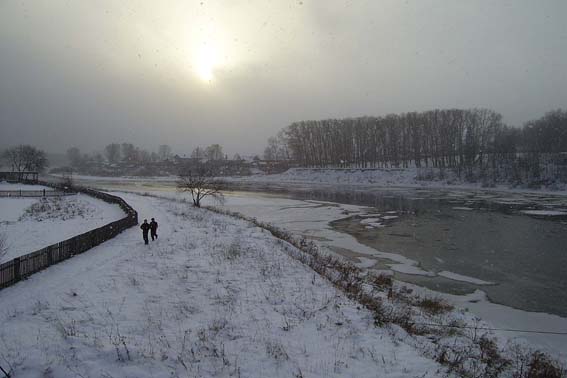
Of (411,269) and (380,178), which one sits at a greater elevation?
(380,178)

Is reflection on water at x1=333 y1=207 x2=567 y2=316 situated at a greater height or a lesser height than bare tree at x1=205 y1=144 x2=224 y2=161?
lesser

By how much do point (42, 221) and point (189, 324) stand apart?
22.9m

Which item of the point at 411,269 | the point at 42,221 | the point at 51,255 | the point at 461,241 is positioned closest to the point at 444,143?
the point at 461,241

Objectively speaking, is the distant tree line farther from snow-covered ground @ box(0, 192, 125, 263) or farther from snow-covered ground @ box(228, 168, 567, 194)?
snow-covered ground @ box(0, 192, 125, 263)

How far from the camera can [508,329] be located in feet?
33.9

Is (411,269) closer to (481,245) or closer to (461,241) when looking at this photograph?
(481,245)

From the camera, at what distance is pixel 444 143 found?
83875mm

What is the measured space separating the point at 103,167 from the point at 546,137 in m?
170

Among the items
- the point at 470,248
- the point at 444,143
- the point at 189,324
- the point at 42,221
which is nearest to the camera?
the point at 189,324

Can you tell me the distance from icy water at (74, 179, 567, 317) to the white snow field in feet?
20.6

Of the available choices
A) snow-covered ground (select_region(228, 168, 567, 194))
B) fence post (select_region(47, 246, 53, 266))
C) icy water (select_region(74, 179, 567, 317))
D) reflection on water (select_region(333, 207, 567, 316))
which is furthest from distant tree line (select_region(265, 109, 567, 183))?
fence post (select_region(47, 246, 53, 266))

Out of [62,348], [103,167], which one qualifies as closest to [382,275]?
[62,348]

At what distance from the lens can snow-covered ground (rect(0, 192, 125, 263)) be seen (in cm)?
1880

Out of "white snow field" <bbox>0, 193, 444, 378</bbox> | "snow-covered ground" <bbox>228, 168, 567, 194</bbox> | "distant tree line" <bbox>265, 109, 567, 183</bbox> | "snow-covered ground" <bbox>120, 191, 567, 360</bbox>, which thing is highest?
"distant tree line" <bbox>265, 109, 567, 183</bbox>
